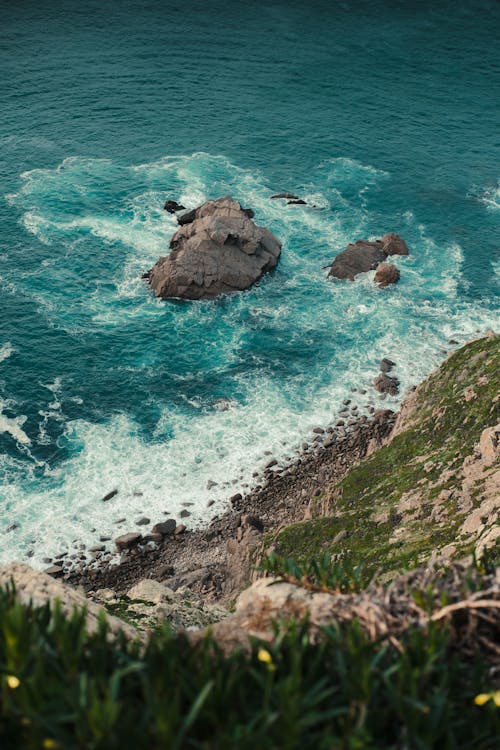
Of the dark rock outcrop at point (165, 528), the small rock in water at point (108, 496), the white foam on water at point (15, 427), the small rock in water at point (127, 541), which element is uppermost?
the white foam on water at point (15, 427)

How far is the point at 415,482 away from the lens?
1880 inches

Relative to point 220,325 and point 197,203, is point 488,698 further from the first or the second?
point 197,203

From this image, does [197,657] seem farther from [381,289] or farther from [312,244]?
[312,244]

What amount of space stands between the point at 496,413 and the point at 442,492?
805cm

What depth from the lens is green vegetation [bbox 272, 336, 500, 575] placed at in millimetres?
41969

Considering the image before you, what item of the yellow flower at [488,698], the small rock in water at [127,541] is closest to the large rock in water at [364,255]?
the small rock in water at [127,541]

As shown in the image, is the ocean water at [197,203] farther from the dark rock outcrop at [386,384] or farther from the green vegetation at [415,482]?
the green vegetation at [415,482]

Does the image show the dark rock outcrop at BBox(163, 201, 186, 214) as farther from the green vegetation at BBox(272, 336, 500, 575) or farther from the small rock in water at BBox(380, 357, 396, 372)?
the green vegetation at BBox(272, 336, 500, 575)

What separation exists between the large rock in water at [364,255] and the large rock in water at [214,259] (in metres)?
7.89

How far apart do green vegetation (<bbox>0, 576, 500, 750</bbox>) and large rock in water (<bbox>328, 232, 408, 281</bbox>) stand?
74347 millimetres

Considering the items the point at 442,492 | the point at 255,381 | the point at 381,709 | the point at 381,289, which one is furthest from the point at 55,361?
the point at 381,709

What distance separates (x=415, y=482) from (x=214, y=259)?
46.7 metres

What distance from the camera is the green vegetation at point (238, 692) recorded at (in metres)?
14.1

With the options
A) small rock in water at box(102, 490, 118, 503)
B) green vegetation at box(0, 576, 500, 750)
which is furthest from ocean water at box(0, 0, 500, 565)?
green vegetation at box(0, 576, 500, 750)
